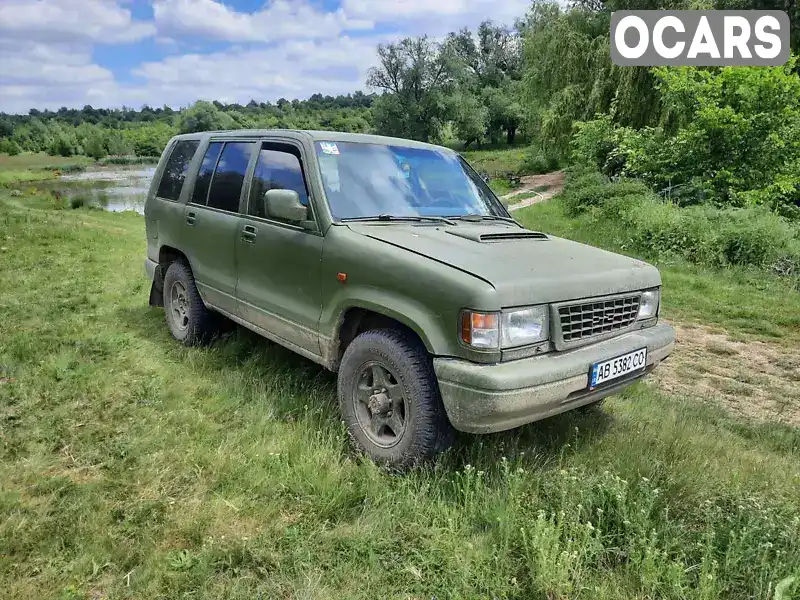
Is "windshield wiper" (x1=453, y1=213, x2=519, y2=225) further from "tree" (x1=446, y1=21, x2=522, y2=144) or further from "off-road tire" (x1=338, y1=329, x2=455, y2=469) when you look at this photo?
"tree" (x1=446, y1=21, x2=522, y2=144)

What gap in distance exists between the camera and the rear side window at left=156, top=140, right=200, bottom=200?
5.50 metres

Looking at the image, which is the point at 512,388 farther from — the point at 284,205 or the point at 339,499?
the point at 284,205

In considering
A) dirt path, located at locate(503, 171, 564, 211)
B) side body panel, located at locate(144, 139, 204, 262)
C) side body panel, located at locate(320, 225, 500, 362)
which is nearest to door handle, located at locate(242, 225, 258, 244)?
side body panel, located at locate(320, 225, 500, 362)

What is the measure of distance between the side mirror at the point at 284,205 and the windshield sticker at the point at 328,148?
488 millimetres

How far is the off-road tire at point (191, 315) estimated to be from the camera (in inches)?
208

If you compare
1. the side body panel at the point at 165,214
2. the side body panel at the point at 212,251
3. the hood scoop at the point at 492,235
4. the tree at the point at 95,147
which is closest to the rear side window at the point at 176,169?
the side body panel at the point at 165,214

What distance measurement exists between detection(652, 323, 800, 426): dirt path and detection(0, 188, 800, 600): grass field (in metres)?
0.45

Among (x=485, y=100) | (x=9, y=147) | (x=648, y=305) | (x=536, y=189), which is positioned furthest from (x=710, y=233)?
(x=9, y=147)

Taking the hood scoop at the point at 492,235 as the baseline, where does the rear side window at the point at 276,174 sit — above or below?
above

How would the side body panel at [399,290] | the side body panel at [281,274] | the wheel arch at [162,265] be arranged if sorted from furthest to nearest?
the wheel arch at [162,265]
the side body panel at [281,274]
the side body panel at [399,290]

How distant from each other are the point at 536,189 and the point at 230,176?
942 inches

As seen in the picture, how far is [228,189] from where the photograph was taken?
4.77m

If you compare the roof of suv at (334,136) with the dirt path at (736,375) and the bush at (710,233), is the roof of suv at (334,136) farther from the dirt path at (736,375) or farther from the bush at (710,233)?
the bush at (710,233)

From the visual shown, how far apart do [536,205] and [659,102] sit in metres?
4.93
